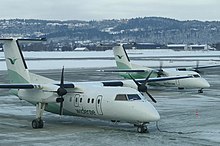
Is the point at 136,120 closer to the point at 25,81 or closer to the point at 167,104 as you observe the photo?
the point at 25,81

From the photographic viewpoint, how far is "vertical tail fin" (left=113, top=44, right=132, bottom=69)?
4272cm

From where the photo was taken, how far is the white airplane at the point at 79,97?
64.5 feet

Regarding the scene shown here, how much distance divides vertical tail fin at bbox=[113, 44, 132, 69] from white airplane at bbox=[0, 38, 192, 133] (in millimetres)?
18669

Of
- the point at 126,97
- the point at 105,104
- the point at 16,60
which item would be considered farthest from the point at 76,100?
the point at 16,60

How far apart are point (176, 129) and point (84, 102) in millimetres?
4396

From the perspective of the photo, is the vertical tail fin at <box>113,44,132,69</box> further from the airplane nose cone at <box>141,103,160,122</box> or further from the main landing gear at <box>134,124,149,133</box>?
the airplane nose cone at <box>141,103,160,122</box>

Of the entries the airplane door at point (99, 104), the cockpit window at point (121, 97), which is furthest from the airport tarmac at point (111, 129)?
the cockpit window at point (121, 97)

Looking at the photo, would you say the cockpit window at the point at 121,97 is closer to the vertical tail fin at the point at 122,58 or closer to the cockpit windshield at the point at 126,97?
the cockpit windshield at the point at 126,97

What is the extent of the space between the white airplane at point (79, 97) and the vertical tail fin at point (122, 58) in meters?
18.7

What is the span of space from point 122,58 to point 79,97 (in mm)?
21432

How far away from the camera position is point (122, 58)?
141 feet

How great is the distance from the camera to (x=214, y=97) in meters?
34.8

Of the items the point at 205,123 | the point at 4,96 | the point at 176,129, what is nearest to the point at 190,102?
the point at 205,123

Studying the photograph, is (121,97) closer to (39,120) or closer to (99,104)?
(99,104)
